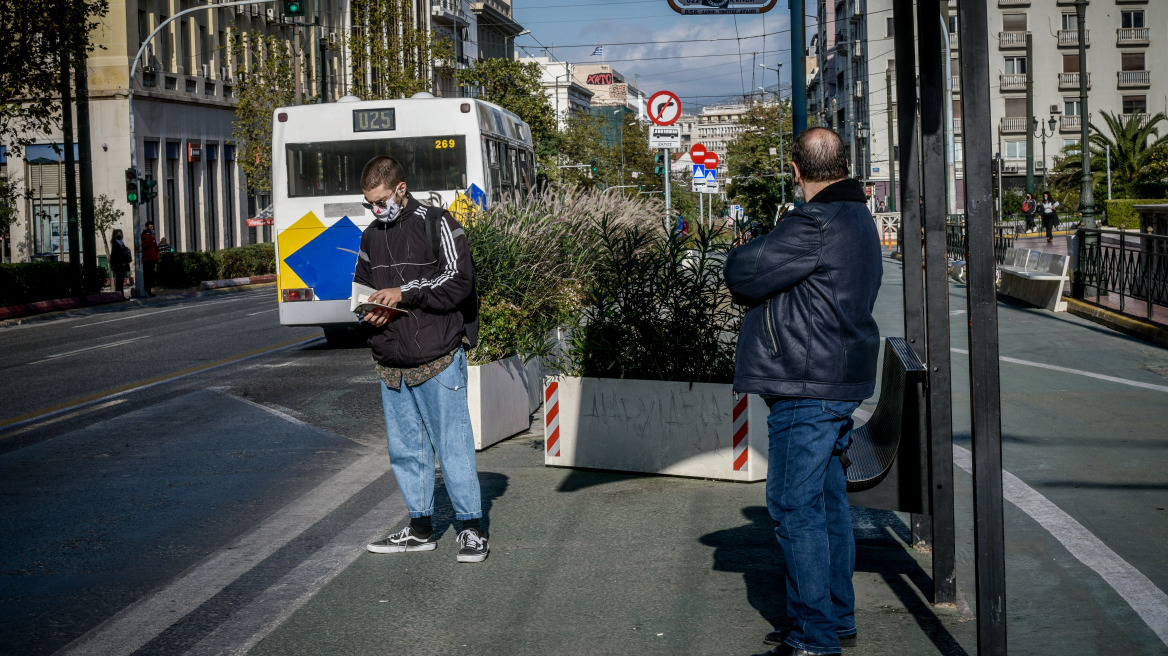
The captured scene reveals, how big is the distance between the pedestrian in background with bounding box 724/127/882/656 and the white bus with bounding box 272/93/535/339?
1178cm

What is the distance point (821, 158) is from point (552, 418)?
3837mm

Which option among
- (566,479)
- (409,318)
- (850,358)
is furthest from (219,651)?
(566,479)

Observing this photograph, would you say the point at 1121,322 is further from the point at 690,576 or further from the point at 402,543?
the point at 402,543

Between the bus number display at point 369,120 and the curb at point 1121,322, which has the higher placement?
the bus number display at point 369,120

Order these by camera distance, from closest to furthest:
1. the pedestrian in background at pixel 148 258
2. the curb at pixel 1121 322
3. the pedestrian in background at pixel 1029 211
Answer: the curb at pixel 1121 322 < the pedestrian in background at pixel 148 258 < the pedestrian in background at pixel 1029 211

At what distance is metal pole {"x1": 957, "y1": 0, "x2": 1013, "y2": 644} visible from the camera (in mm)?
3801

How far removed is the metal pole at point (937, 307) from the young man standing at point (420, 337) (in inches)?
80.4

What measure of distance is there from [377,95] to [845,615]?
48.9 m

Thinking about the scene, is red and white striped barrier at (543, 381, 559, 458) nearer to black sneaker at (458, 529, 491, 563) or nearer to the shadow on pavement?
the shadow on pavement

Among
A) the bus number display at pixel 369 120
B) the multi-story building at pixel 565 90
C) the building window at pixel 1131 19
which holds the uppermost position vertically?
the multi-story building at pixel 565 90

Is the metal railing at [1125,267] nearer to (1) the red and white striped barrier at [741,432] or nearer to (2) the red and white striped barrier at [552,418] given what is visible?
(1) the red and white striped barrier at [741,432]

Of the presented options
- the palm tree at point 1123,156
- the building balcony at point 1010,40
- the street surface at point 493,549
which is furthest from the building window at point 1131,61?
the street surface at point 493,549

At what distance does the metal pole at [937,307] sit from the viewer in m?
4.70

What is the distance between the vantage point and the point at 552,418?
7762mm
